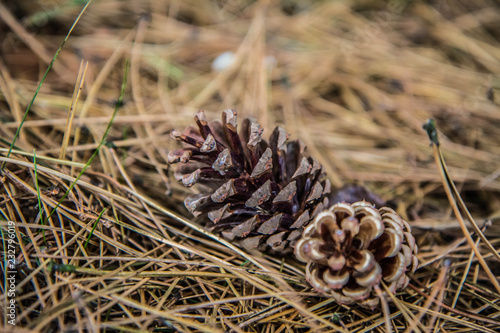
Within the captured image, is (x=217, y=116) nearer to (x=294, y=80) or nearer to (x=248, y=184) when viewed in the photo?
(x=294, y=80)

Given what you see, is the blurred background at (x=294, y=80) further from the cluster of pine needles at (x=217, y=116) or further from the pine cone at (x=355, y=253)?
the pine cone at (x=355, y=253)

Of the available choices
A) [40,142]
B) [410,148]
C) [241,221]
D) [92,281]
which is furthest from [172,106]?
[410,148]

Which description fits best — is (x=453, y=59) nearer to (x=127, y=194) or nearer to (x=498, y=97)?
(x=498, y=97)

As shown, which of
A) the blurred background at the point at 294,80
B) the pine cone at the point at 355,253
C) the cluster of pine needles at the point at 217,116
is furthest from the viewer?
the blurred background at the point at 294,80

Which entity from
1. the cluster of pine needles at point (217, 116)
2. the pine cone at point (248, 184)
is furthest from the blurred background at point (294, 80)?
the pine cone at point (248, 184)

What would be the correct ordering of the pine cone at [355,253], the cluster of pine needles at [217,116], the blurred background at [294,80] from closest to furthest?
1. the pine cone at [355,253]
2. the cluster of pine needles at [217,116]
3. the blurred background at [294,80]

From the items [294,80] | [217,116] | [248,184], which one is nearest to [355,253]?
[248,184]

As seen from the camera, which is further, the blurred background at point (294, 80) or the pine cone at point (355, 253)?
the blurred background at point (294, 80)
